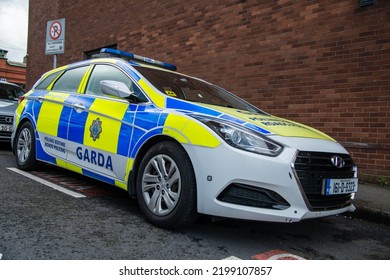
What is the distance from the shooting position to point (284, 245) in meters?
2.93

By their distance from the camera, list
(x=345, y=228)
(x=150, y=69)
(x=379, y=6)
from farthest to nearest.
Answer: (x=379, y=6)
(x=150, y=69)
(x=345, y=228)

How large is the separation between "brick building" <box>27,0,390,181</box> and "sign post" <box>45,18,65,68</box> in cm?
197

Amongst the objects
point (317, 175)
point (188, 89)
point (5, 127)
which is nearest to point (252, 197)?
point (317, 175)

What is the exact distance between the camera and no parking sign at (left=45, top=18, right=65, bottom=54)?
7406mm

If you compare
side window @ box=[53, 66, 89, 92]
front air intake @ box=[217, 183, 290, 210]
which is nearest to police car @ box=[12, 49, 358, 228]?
front air intake @ box=[217, 183, 290, 210]

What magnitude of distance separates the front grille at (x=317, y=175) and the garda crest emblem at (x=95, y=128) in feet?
6.54

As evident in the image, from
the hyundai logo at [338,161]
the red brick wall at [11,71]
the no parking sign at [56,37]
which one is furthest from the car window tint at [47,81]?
the red brick wall at [11,71]

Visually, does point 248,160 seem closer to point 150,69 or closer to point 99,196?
point 150,69

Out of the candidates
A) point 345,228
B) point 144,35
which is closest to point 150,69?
point 345,228

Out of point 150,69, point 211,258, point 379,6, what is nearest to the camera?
point 211,258

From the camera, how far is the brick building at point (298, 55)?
16.5 ft

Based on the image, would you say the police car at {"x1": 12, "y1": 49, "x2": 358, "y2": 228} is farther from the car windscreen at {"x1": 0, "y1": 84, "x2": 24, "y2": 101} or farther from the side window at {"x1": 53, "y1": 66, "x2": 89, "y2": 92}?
the car windscreen at {"x1": 0, "y1": 84, "x2": 24, "y2": 101}

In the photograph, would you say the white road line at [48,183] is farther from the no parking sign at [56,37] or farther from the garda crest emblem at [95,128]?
the no parking sign at [56,37]

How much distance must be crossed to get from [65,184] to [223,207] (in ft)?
8.07
